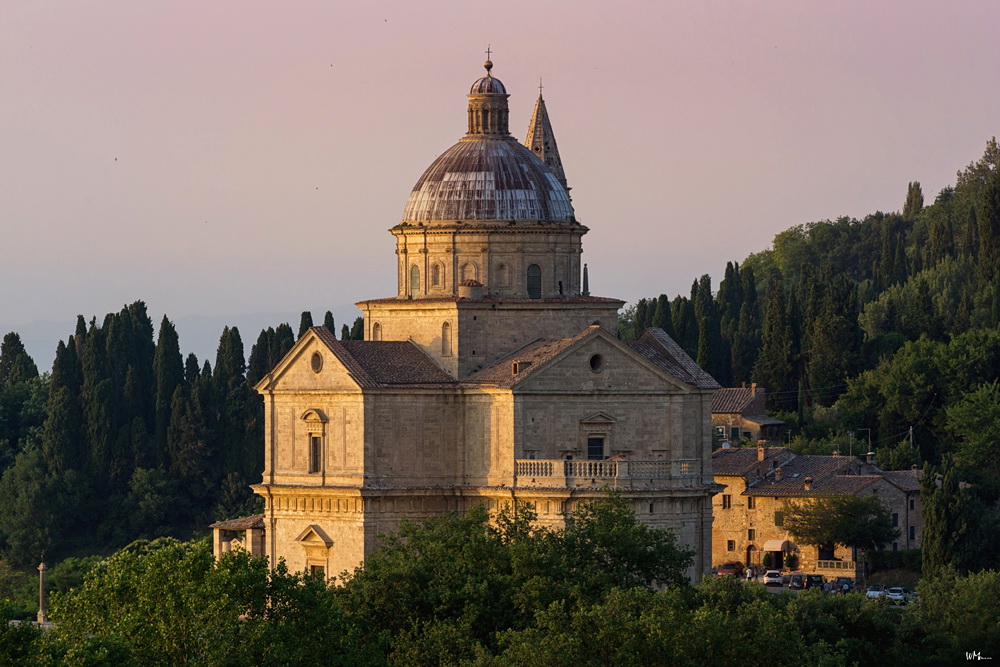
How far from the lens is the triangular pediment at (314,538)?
73562mm

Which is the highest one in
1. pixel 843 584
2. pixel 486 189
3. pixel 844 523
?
pixel 486 189

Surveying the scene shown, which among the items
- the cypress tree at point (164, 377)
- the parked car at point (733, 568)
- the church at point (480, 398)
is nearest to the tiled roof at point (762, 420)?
the parked car at point (733, 568)

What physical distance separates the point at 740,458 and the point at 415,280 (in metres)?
31.0

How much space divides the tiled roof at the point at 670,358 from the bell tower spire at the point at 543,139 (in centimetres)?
2710

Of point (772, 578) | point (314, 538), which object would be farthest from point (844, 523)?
point (314, 538)

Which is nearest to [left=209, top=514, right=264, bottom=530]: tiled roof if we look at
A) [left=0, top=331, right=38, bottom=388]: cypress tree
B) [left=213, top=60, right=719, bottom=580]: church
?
[left=213, top=60, right=719, bottom=580]: church

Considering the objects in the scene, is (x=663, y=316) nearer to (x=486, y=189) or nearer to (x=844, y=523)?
(x=844, y=523)

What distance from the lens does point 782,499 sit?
101 meters

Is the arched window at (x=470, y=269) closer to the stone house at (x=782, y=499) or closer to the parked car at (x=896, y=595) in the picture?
the parked car at (x=896, y=595)

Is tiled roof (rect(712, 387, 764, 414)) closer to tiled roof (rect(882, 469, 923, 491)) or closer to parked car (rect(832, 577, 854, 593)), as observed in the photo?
tiled roof (rect(882, 469, 923, 491))

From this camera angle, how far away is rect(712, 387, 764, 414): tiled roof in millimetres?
115875

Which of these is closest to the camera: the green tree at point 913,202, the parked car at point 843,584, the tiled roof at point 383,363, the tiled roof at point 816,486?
the tiled roof at point 383,363

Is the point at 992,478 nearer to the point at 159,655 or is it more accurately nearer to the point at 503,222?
the point at 503,222

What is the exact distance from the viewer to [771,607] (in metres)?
66.9
